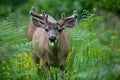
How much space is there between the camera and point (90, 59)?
1011cm

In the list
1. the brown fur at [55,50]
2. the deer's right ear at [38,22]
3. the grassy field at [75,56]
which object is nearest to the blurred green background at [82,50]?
the grassy field at [75,56]

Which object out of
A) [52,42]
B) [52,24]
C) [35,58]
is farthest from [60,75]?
[35,58]

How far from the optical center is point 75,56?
10820 millimetres

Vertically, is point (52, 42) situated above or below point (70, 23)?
below

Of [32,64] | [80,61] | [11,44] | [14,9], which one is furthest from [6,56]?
[14,9]

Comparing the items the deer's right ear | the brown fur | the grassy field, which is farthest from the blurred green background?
the deer's right ear

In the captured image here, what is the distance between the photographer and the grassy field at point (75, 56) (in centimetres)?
718

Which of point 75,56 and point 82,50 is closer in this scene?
point 82,50

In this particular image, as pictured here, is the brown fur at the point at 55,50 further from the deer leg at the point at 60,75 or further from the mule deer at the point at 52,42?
the deer leg at the point at 60,75

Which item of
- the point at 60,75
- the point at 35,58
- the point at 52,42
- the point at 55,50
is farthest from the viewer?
the point at 35,58

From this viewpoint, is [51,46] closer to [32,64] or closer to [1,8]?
[32,64]

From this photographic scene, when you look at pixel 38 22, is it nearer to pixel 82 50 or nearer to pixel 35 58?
pixel 35 58

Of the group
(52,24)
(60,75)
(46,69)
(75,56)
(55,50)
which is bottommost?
(60,75)

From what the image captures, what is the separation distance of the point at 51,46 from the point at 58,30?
0.30m
